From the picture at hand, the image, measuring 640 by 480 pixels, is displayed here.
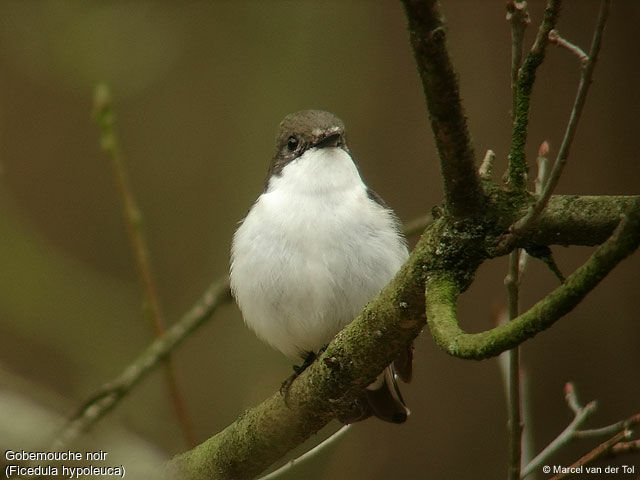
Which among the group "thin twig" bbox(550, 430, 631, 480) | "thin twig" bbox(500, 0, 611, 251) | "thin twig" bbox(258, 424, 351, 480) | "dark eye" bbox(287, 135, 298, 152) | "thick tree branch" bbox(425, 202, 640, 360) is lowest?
"thin twig" bbox(550, 430, 631, 480)

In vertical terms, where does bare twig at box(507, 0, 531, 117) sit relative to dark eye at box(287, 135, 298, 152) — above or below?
below

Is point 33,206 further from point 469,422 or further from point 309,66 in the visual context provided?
point 469,422

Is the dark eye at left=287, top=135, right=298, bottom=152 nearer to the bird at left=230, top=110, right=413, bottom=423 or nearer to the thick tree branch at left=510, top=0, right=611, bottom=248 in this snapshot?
the bird at left=230, top=110, right=413, bottom=423

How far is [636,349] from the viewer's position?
21.1ft

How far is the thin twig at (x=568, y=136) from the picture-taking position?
201cm

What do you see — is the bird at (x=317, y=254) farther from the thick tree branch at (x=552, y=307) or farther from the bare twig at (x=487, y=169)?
the thick tree branch at (x=552, y=307)

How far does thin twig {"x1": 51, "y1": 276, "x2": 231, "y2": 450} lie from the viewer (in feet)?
12.0

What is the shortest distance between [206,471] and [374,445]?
129 inches

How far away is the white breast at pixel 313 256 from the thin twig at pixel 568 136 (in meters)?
1.89

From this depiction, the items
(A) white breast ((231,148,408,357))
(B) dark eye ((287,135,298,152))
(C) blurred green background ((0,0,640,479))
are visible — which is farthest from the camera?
(C) blurred green background ((0,0,640,479))

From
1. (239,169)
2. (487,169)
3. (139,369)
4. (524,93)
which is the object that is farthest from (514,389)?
(239,169)

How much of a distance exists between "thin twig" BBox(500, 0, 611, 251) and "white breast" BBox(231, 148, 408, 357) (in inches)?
74.6

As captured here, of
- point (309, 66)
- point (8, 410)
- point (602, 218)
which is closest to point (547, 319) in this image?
point (602, 218)

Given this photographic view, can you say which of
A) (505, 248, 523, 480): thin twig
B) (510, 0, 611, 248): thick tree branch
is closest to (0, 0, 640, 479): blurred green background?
(505, 248, 523, 480): thin twig
